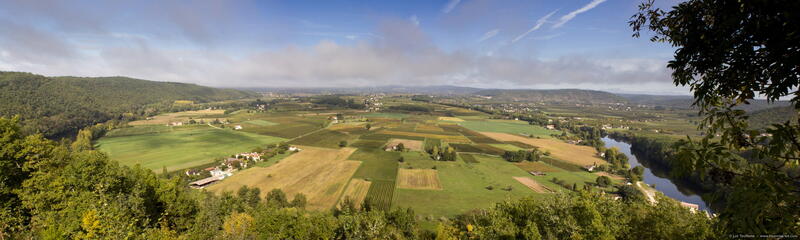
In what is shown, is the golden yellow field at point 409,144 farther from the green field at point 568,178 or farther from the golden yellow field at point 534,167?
the green field at point 568,178

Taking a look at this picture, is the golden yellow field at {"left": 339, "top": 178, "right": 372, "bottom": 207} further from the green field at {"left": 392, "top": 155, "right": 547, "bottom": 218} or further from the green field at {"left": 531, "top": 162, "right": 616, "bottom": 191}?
the green field at {"left": 531, "top": 162, "right": 616, "bottom": 191}

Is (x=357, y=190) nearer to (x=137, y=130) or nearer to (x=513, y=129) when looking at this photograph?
(x=513, y=129)

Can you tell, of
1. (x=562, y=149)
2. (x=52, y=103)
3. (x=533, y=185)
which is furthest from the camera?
(x=52, y=103)

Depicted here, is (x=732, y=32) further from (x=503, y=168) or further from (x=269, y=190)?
(x=503, y=168)

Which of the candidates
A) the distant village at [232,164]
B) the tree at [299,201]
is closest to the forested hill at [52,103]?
the distant village at [232,164]

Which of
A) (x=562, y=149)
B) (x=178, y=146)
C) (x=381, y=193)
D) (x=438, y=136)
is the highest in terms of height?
(x=438, y=136)

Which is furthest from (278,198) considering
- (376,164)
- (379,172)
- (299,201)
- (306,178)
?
(376,164)

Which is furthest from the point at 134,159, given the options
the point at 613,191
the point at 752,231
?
the point at 613,191

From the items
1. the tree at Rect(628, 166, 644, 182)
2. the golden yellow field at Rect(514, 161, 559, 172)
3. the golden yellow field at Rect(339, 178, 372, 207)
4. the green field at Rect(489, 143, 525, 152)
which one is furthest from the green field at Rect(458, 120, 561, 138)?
the golden yellow field at Rect(339, 178, 372, 207)
